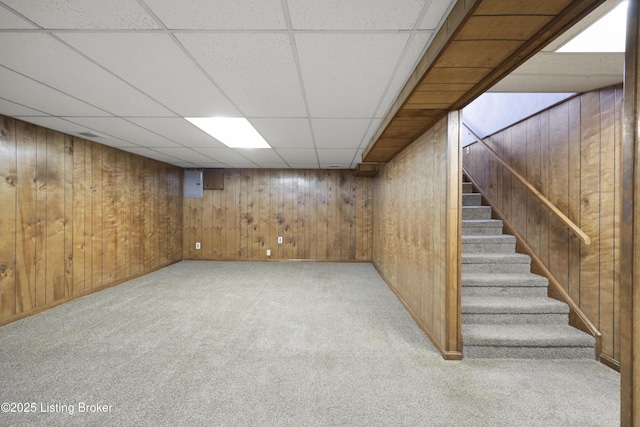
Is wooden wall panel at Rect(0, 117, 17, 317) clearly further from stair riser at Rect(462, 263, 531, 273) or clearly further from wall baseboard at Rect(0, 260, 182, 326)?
stair riser at Rect(462, 263, 531, 273)

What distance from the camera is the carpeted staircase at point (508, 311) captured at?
196 centimetres

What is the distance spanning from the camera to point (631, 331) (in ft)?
2.78

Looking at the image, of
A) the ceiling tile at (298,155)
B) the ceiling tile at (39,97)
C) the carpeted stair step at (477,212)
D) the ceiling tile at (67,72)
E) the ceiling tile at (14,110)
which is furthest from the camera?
the ceiling tile at (298,155)

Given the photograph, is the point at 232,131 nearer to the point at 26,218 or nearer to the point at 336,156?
the point at 336,156

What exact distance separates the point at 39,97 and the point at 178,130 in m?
1.05

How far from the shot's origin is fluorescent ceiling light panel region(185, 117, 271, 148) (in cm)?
248

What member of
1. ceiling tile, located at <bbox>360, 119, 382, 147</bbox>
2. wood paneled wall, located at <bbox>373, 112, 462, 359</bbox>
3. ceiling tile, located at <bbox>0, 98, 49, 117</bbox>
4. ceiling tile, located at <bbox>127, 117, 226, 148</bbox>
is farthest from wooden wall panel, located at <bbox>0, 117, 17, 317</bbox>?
wood paneled wall, located at <bbox>373, 112, 462, 359</bbox>

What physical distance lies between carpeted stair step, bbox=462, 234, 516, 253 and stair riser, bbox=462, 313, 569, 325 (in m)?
0.80

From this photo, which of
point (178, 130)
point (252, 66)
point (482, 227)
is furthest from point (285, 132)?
point (482, 227)

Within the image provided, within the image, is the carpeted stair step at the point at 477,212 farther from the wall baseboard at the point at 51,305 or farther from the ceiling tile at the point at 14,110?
the wall baseboard at the point at 51,305

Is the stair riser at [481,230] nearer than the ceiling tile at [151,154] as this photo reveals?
Yes

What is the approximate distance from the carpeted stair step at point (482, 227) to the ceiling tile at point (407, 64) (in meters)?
1.93

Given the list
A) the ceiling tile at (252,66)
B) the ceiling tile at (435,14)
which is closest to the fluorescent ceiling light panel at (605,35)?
the ceiling tile at (435,14)

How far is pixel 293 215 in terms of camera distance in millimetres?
5543
